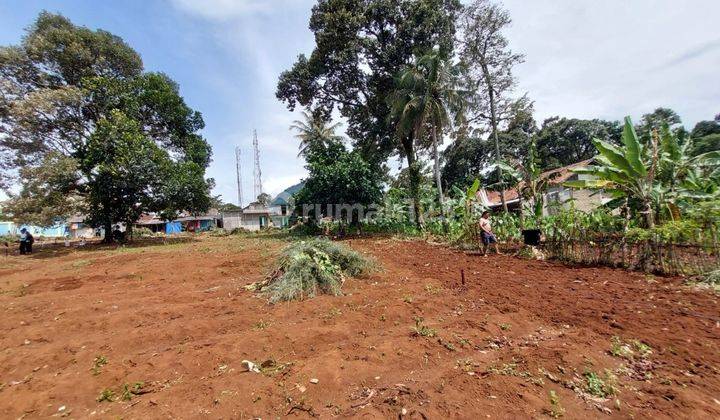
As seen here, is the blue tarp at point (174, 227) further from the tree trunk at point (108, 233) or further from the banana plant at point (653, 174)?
the banana plant at point (653, 174)

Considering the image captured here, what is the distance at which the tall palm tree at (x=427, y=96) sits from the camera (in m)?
17.8

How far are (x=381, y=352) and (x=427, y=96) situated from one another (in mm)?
16420

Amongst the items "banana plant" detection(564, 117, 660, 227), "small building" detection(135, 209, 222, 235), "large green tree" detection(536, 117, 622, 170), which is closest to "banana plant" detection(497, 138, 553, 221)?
"banana plant" detection(564, 117, 660, 227)

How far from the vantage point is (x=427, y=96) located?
1775 centimetres

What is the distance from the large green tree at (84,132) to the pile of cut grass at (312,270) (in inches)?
669

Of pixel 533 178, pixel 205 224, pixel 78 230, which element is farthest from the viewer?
pixel 205 224

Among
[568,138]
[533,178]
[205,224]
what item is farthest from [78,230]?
[568,138]

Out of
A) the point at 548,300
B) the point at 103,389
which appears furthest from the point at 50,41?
the point at 548,300

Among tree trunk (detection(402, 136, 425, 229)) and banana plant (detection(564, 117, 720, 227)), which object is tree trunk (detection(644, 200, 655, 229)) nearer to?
banana plant (detection(564, 117, 720, 227))

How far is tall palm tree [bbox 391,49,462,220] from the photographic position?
699 inches

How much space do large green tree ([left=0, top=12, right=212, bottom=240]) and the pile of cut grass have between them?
55.7 ft

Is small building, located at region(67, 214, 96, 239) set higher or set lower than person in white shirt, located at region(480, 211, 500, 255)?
higher

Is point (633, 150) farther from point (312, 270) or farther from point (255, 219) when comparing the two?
point (255, 219)

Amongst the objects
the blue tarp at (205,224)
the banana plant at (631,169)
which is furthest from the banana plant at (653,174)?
the blue tarp at (205,224)
